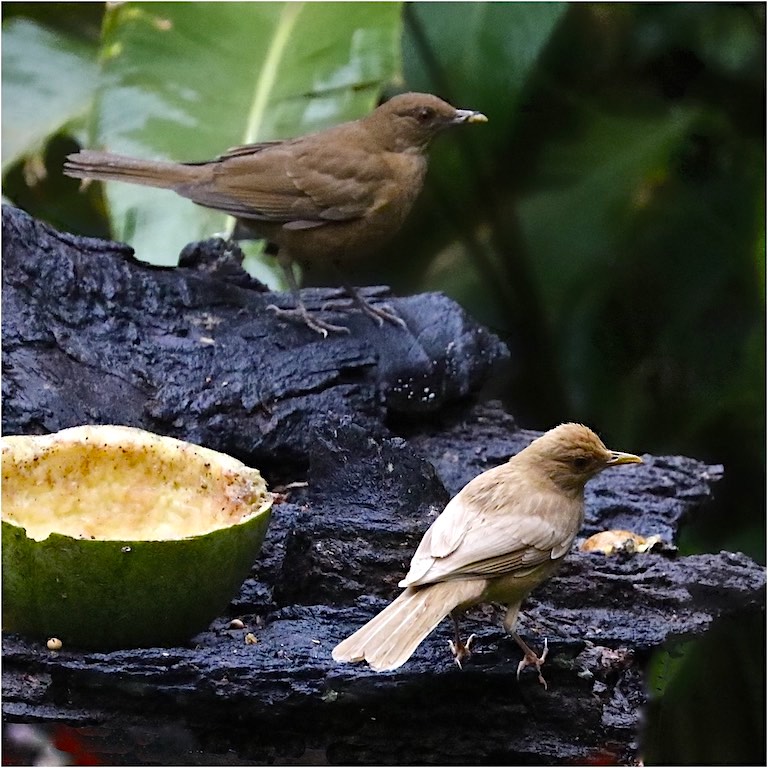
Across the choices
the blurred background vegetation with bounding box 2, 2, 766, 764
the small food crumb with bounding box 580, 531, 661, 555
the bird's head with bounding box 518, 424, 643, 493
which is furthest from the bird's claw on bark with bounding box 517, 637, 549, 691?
the blurred background vegetation with bounding box 2, 2, 766, 764

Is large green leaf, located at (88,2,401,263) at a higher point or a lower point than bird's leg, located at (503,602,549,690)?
higher

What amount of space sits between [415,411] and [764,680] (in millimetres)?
1553

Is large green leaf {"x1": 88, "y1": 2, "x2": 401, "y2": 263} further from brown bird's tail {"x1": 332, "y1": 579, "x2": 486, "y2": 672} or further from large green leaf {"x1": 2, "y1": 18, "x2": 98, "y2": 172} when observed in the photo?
brown bird's tail {"x1": 332, "y1": 579, "x2": 486, "y2": 672}

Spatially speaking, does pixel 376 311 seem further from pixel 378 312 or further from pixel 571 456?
pixel 571 456

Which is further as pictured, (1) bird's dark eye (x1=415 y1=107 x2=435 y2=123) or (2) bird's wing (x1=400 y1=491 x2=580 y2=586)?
(1) bird's dark eye (x1=415 y1=107 x2=435 y2=123)

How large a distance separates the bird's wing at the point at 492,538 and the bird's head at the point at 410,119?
6.34 ft

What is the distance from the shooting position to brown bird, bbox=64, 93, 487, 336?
12.5 ft

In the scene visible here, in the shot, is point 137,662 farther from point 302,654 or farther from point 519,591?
point 519,591

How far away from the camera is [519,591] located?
8.06ft

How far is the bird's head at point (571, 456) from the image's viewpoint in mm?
2666

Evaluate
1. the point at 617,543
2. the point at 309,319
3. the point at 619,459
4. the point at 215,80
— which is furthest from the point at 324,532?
the point at 215,80

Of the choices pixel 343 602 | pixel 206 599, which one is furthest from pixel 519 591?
pixel 206 599

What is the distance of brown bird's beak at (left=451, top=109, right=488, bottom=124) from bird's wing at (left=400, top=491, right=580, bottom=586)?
180 centimetres

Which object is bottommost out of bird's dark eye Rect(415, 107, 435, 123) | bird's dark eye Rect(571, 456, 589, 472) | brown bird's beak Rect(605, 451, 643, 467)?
bird's dark eye Rect(571, 456, 589, 472)
